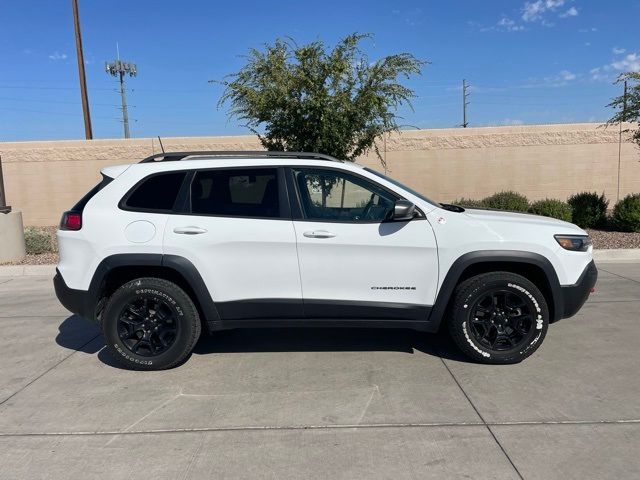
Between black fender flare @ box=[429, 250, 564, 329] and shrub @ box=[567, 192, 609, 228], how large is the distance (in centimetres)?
929

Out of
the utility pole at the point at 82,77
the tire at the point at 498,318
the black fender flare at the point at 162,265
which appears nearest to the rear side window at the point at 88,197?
the black fender flare at the point at 162,265

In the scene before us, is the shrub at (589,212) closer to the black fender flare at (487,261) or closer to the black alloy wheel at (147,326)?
the black fender flare at (487,261)

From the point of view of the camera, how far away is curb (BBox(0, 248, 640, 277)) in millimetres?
9626

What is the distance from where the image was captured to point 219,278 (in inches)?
175

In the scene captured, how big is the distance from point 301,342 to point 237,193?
1763 millimetres

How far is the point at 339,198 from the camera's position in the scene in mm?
4844

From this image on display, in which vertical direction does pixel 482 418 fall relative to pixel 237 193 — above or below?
below

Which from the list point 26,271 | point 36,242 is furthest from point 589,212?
point 36,242

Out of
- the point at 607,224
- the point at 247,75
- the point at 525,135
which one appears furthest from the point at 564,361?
the point at 525,135

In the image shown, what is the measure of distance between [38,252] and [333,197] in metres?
8.94

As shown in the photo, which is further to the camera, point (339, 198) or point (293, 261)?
point (339, 198)

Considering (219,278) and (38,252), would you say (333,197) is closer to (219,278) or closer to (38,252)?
(219,278)

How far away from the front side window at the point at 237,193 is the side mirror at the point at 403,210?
3.35ft

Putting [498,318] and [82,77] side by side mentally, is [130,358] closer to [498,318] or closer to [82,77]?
[498,318]
